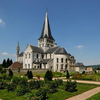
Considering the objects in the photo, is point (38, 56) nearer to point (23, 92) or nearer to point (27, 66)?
point (27, 66)

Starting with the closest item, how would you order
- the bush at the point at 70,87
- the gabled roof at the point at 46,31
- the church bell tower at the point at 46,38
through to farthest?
Answer: the bush at the point at 70,87, the church bell tower at the point at 46,38, the gabled roof at the point at 46,31

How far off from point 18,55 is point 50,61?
47.0 metres

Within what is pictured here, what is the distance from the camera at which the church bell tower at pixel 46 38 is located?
55.1 meters

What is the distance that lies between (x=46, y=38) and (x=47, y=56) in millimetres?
9698

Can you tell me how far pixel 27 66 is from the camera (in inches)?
2025

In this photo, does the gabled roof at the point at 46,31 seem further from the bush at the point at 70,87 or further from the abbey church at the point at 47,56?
the bush at the point at 70,87

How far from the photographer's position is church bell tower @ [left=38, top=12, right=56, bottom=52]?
181 ft

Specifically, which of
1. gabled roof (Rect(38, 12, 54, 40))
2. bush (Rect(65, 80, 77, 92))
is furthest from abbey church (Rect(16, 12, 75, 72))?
bush (Rect(65, 80, 77, 92))

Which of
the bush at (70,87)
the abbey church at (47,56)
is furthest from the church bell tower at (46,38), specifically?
the bush at (70,87)

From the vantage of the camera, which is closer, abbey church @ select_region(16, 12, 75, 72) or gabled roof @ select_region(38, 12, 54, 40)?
abbey church @ select_region(16, 12, 75, 72)

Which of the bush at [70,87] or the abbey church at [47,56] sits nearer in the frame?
the bush at [70,87]

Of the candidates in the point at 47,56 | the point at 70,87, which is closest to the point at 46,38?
the point at 47,56

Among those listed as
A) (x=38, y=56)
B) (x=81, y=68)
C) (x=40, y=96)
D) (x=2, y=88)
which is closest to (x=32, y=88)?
(x=2, y=88)

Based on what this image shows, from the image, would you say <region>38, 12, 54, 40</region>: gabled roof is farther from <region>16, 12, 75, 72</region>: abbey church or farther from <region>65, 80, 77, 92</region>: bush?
<region>65, 80, 77, 92</region>: bush
